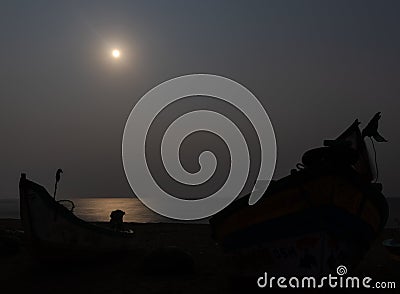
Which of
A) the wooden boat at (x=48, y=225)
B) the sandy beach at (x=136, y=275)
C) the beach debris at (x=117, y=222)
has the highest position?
the beach debris at (x=117, y=222)

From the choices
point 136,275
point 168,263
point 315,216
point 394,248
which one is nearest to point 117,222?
point 136,275

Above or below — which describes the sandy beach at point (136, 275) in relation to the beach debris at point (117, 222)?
below

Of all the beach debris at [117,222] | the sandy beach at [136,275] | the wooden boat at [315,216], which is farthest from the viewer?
the beach debris at [117,222]

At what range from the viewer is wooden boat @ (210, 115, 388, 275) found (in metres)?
8.24

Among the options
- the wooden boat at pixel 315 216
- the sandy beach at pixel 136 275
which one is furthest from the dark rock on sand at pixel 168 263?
the wooden boat at pixel 315 216

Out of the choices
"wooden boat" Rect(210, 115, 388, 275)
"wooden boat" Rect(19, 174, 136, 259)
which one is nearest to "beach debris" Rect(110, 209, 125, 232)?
"wooden boat" Rect(19, 174, 136, 259)

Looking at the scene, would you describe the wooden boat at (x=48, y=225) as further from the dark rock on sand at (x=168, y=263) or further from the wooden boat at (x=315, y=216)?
the wooden boat at (x=315, y=216)

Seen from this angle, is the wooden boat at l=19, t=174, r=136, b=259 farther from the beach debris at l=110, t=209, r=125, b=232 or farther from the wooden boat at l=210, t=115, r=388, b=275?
the wooden boat at l=210, t=115, r=388, b=275

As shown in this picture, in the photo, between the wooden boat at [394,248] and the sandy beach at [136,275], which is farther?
the wooden boat at [394,248]

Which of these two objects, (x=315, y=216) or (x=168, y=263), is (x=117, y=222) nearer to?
(x=168, y=263)

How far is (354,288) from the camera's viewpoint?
10.2 m

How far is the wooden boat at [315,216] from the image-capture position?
8242 mm

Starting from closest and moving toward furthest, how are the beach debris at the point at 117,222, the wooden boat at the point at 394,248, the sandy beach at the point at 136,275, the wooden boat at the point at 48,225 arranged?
the sandy beach at the point at 136,275 < the wooden boat at the point at 48,225 < the wooden boat at the point at 394,248 < the beach debris at the point at 117,222

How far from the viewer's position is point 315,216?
8281 millimetres
